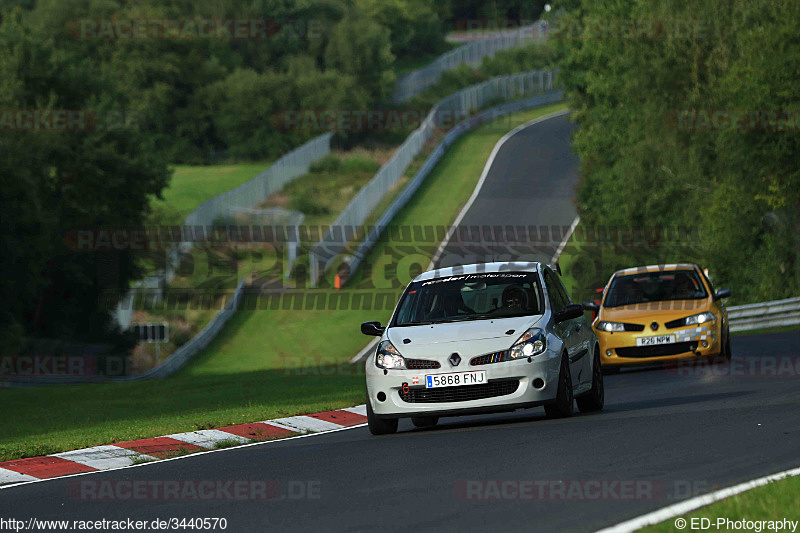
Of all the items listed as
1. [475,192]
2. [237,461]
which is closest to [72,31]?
[475,192]

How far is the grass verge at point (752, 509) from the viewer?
686 centimetres

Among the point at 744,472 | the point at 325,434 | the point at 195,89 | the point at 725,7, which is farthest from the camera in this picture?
the point at 195,89

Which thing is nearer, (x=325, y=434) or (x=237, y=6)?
(x=325, y=434)

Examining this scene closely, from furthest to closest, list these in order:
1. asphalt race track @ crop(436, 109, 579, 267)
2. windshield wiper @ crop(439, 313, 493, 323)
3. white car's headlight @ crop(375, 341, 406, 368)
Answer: asphalt race track @ crop(436, 109, 579, 267)
windshield wiper @ crop(439, 313, 493, 323)
white car's headlight @ crop(375, 341, 406, 368)

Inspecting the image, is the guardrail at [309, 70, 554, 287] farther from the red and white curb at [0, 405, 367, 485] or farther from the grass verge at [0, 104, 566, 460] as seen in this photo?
the red and white curb at [0, 405, 367, 485]

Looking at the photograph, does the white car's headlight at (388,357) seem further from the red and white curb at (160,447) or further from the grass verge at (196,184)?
the grass verge at (196,184)

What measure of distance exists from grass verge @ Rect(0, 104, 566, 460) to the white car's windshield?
9.73ft

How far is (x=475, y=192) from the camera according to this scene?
65.1m

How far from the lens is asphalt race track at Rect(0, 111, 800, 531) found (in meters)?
7.89

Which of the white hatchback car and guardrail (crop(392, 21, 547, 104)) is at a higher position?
the white hatchback car

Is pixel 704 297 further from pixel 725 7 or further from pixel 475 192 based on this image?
pixel 475 192

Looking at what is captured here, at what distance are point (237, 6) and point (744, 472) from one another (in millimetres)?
123046

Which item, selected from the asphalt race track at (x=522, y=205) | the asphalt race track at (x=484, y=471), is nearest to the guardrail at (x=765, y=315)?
the asphalt race track at (x=522, y=205)

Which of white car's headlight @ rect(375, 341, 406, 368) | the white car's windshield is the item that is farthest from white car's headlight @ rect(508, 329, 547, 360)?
white car's headlight @ rect(375, 341, 406, 368)
